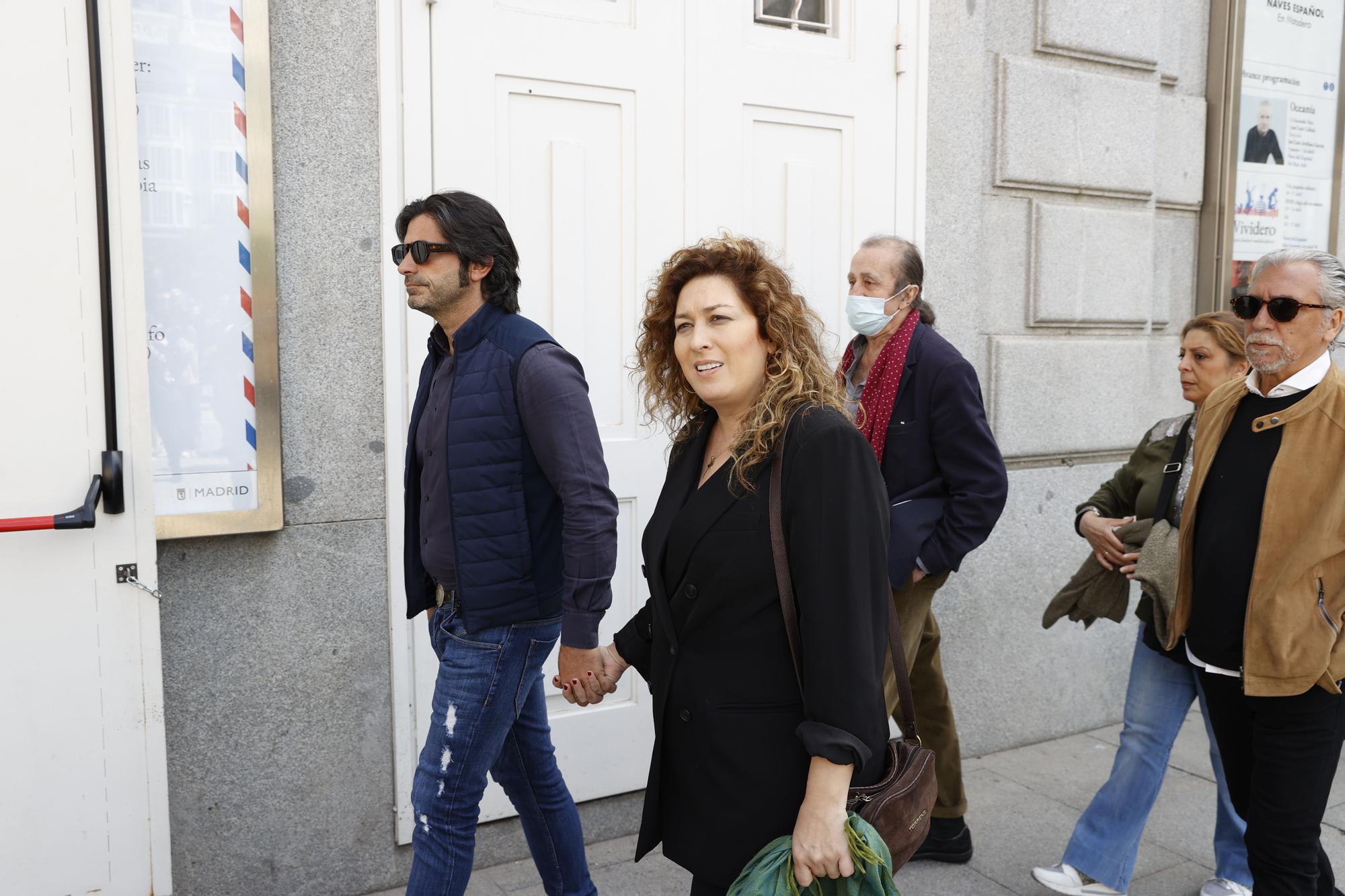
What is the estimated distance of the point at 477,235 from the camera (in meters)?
2.94

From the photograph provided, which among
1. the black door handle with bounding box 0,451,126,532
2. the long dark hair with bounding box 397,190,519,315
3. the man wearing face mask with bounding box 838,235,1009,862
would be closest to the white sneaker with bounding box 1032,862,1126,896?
the man wearing face mask with bounding box 838,235,1009,862

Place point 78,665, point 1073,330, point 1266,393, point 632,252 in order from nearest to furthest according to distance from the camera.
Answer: point 78,665
point 1266,393
point 632,252
point 1073,330

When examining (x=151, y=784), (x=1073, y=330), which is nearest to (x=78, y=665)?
(x=151, y=784)

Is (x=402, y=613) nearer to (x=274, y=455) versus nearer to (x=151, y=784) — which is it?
(x=274, y=455)

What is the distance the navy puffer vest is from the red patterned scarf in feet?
3.61

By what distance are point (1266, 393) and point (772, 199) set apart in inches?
75.2

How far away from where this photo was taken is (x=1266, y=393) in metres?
2.87

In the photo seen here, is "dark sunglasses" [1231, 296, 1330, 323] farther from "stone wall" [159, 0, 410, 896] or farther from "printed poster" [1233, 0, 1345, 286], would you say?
"printed poster" [1233, 0, 1345, 286]

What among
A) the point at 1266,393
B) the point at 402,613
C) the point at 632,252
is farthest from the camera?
the point at 632,252

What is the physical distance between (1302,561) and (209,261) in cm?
292

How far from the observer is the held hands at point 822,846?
1.89 m

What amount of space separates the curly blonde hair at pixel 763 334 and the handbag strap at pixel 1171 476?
1509 mm

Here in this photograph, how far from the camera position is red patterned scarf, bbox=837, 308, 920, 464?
3.49 metres

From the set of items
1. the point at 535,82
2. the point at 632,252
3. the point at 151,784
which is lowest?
the point at 151,784
